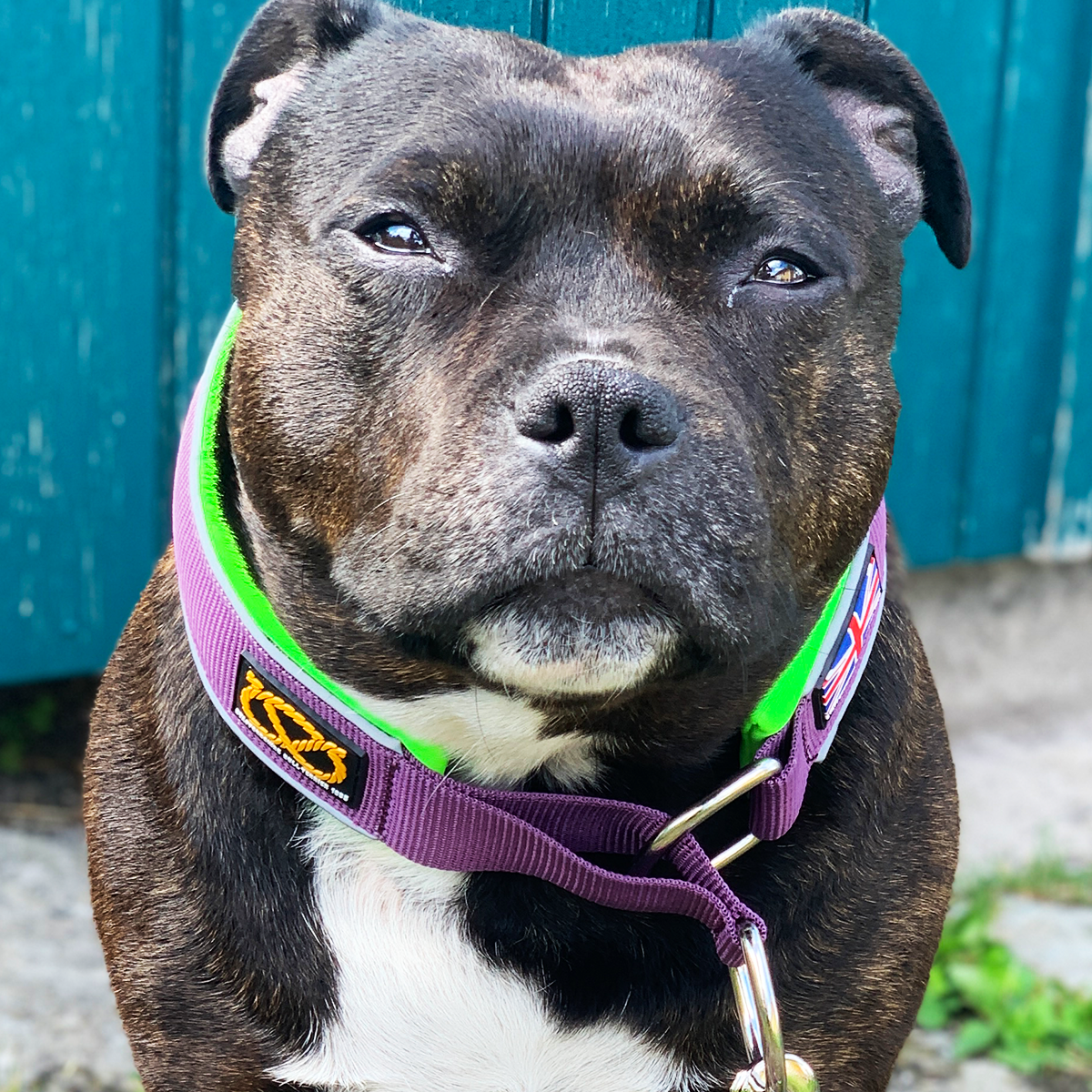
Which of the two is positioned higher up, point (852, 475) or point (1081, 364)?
point (852, 475)

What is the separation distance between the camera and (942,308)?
4.17m

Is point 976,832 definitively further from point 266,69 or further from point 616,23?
point 266,69

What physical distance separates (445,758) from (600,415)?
654 millimetres

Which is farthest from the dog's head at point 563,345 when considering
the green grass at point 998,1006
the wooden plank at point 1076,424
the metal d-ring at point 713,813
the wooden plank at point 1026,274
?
the wooden plank at point 1076,424

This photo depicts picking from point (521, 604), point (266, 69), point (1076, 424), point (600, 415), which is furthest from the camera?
point (1076, 424)

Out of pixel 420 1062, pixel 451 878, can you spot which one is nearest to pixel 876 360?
pixel 451 878

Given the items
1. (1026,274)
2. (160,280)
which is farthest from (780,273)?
(1026,274)

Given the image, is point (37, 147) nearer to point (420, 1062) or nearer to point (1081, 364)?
point (420, 1062)

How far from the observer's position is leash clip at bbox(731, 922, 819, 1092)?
188 centimetres

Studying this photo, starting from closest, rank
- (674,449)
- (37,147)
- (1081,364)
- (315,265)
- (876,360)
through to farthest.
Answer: (674,449) < (315,265) < (876,360) < (37,147) < (1081,364)

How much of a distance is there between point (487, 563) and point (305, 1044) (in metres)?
0.78

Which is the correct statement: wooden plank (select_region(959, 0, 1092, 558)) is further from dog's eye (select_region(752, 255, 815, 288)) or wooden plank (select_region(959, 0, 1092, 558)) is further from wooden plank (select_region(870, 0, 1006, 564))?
dog's eye (select_region(752, 255, 815, 288))

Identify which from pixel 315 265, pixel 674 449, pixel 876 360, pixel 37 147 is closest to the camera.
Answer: pixel 674 449

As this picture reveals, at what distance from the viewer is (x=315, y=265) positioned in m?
2.00
